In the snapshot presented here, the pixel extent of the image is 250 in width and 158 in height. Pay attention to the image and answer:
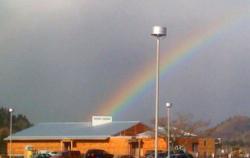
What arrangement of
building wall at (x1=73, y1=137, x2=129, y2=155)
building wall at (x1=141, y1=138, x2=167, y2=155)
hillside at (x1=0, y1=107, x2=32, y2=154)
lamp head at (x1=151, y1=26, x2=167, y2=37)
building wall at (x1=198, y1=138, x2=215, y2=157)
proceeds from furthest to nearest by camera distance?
hillside at (x1=0, y1=107, x2=32, y2=154) < building wall at (x1=198, y1=138, x2=215, y2=157) < building wall at (x1=73, y1=137, x2=129, y2=155) < building wall at (x1=141, y1=138, x2=167, y2=155) < lamp head at (x1=151, y1=26, x2=167, y2=37)

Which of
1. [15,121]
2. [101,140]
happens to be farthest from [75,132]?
[15,121]

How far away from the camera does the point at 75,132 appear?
92562 millimetres

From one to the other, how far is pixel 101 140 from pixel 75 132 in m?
7.05

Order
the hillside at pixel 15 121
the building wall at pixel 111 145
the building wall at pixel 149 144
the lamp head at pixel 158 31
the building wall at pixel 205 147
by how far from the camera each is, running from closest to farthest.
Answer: the lamp head at pixel 158 31
the building wall at pixel 149 144
the building wall at pixel 111 145
the building wall at pixel 205 147
the hillside at pixel 15 121

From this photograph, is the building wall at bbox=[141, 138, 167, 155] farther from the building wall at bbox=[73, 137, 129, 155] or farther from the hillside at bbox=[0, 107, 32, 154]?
the hillside at bbox=[0, 107, 32, 154]

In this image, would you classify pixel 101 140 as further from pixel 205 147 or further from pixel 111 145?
pixel 205 147

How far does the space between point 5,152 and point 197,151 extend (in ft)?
111

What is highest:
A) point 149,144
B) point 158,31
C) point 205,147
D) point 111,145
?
point 158,31

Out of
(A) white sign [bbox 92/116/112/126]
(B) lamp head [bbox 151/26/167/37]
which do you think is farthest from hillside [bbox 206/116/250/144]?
(B) lamp head [bbox 151/26/167/37]

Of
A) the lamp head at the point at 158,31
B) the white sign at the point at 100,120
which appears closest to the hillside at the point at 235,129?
the white sign at the point at 100,120

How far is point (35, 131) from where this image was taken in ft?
322

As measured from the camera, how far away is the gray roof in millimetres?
88562

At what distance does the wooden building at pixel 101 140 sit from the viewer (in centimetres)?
8306

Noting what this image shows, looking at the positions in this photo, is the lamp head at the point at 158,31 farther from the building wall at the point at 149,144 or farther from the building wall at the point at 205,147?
the building wall at the point at 205,147
